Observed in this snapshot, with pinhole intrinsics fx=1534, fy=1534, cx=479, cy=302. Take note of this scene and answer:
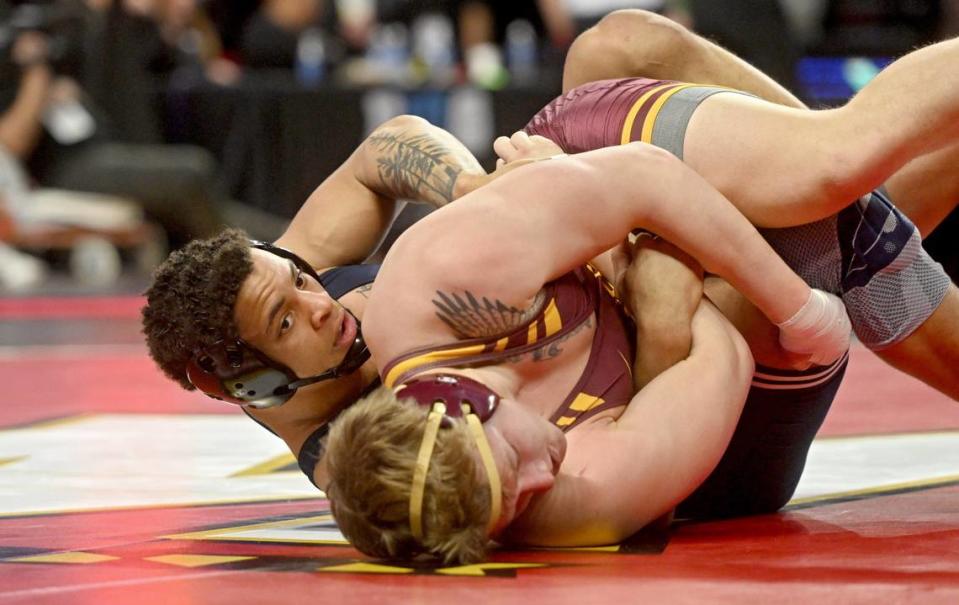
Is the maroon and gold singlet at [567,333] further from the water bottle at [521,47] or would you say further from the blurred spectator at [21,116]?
the water bottle at [521,47]

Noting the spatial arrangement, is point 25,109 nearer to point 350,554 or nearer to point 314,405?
point 314,405

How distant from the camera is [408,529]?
7.64 feet

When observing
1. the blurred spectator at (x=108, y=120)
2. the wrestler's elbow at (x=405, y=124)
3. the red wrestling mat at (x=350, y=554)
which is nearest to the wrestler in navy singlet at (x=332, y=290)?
the red wrestling mat at (x=350, y=554)

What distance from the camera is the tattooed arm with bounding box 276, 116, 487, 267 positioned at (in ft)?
11.3

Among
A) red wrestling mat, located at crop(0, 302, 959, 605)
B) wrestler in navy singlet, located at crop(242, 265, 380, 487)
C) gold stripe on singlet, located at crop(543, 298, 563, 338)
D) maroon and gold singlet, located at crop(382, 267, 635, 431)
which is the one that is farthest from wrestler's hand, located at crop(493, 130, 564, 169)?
red wrestling mat, located at crop(0, 302, 959, 605)

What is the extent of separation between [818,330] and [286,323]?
3.28ft

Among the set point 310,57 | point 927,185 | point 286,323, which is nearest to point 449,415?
point 286,323

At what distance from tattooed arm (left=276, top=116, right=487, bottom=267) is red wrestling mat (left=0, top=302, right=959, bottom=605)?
0.57 meters

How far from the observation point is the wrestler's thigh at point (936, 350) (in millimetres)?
3201

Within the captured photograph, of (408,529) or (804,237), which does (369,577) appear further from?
(804,237)

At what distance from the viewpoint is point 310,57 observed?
37.3ft

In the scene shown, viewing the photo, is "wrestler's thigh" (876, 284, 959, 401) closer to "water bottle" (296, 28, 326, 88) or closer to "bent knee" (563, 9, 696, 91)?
"bent knee" (563, 9, 696, 91)

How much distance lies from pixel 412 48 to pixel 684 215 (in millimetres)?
9340

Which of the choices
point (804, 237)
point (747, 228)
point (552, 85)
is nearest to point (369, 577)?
point (747, 228)
